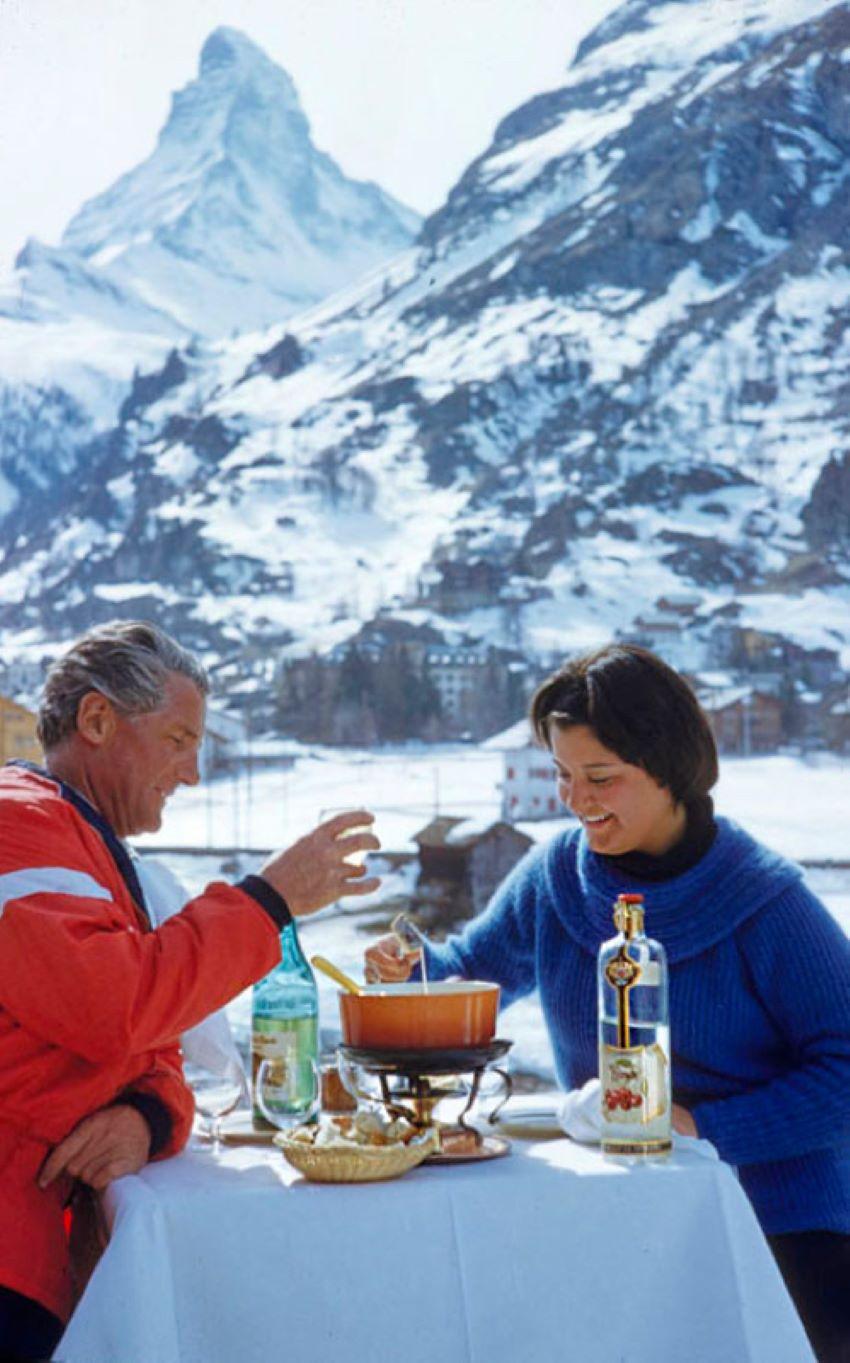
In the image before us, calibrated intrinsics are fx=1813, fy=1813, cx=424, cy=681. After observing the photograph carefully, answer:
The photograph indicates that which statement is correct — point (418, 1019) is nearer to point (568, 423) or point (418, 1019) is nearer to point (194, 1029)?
point (194, 1029)

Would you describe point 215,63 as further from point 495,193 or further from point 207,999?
point 207,999

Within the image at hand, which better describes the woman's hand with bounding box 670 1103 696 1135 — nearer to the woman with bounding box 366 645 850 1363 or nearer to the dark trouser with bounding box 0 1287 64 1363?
the woman with bounding box 366 645 850 1363

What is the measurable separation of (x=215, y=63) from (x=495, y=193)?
28106 mm

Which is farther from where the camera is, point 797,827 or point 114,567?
point 114,567

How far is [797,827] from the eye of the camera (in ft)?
109

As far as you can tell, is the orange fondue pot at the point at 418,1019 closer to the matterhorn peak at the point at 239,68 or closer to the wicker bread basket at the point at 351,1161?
the wicker bread basket at the point at 351,1161

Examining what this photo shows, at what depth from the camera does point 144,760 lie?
137cm

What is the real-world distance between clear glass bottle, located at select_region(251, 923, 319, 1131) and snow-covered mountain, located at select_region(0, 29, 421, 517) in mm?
58055

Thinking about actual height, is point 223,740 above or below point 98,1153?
below

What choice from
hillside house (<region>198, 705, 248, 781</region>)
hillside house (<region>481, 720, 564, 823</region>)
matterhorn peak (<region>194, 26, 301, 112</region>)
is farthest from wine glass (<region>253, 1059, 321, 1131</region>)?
matterhorn peak (<region>194, 26, 301, 112</region>)

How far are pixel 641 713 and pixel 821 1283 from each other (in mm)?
473

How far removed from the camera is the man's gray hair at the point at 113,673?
1.36 m

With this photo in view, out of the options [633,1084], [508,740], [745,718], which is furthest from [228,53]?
[633,1084]

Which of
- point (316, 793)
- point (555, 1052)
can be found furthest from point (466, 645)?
point (555, 1052)
